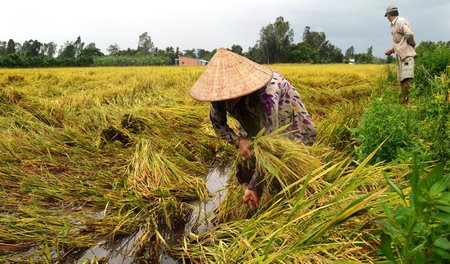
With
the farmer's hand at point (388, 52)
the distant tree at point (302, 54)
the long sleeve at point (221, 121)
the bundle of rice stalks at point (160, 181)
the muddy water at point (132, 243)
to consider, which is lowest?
the muddy water at point (132, 243)

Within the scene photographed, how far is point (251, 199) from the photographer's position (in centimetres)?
196

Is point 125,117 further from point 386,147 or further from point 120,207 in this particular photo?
point 386,147

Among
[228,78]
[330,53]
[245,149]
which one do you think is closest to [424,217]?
[245,149]

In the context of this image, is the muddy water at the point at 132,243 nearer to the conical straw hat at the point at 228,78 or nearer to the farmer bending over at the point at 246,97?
the farmer bending over at the point at 246,97

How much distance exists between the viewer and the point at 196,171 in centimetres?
330

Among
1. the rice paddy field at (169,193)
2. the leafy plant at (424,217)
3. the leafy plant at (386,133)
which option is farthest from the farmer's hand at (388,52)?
the leafy plant at (424,217)

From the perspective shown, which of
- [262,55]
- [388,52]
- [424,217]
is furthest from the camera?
[262,55]

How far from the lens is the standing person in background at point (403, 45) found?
17.0 ft

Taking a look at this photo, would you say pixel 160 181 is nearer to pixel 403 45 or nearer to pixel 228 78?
pixel 228 78

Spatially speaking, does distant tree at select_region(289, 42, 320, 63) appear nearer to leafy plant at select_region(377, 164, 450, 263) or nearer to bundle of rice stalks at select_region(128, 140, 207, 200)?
bundle of rice stalks at select_region(128, 140, 207, 200)

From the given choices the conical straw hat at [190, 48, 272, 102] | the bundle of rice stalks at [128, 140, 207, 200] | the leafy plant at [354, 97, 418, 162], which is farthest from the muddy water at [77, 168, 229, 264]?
the leafy plant at [354, 97, 418, 162]

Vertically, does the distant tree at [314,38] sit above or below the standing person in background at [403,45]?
above

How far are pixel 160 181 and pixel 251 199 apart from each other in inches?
39.0

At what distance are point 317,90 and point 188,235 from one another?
5.42m
